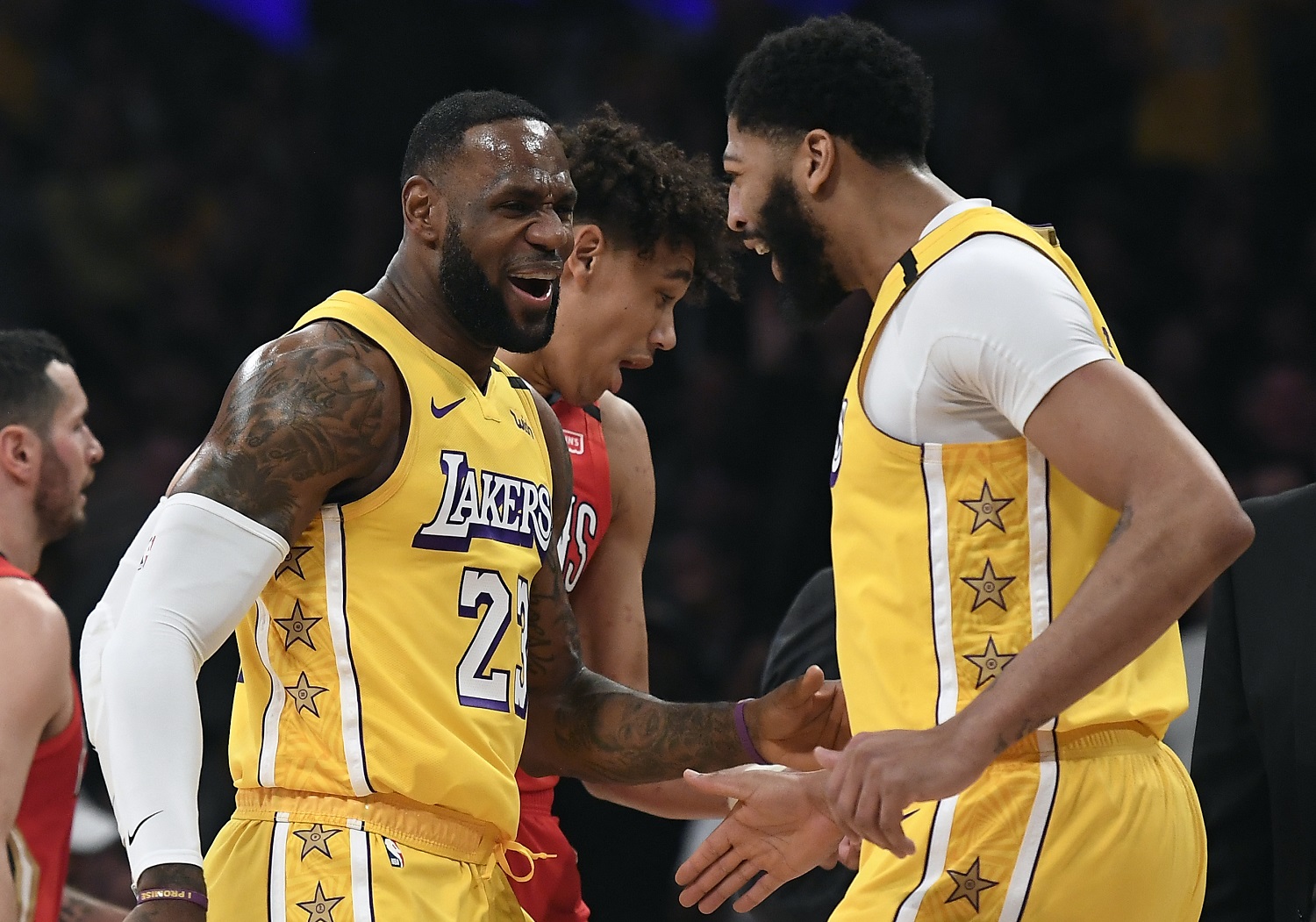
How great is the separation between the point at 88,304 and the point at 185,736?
711cm

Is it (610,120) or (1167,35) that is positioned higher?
(1167,35)

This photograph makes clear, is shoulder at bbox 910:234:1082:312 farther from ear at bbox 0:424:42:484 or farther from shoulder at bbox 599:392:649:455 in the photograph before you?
ear at bbox 0:424:42:484

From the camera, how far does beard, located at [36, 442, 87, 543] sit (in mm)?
4445

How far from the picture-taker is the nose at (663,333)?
416 cm

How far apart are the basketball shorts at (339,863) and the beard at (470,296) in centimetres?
88

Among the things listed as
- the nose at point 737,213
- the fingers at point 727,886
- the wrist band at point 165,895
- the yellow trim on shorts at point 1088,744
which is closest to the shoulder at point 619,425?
the nose at point 737,213

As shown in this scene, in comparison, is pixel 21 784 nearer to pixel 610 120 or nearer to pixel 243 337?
pixel 610 120

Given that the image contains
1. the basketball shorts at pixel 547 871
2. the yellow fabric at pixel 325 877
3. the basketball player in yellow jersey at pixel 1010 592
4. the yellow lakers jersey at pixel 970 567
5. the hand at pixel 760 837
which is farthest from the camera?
the basketball shorts at pixel 547 871

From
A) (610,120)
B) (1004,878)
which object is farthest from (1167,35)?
(1004,878)

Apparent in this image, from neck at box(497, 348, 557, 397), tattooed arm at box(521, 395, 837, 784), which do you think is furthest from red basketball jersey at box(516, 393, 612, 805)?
tattooed arm at box(521, 395, 837, 784)

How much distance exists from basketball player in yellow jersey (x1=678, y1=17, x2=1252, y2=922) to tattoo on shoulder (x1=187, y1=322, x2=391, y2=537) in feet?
2.67

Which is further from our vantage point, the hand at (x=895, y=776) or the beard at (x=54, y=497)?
the beard at (x=54, y=497)

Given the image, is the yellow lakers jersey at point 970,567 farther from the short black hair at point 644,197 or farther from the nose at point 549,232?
the short black hair at point 644,197

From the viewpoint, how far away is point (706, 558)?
712 cm
